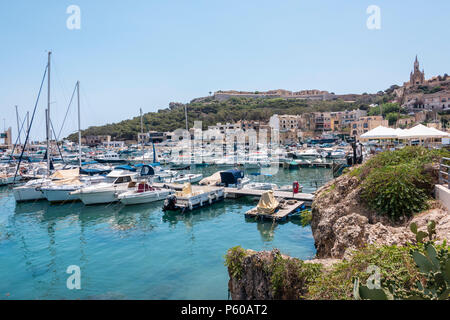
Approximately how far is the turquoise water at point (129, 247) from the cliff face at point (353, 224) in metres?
2.89

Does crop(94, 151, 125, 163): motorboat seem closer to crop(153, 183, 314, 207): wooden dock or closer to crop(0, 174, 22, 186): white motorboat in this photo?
crop(0, 174, 22, 186): white motorboat

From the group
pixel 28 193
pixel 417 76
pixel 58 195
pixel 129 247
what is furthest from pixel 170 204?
pixel 417 76

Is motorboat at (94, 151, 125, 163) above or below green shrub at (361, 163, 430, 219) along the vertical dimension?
below

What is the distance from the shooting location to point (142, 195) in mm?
27172

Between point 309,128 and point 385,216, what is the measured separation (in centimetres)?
11482

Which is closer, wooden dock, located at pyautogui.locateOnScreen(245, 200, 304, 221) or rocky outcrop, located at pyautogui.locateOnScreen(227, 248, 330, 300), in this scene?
rocky outcrop, located at pyautogui.locateOnScreen(227, 248, 330, 300)

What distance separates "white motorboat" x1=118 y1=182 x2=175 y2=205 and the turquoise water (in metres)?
0.62

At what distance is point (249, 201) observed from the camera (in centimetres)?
2794

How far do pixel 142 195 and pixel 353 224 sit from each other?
67.4 ft

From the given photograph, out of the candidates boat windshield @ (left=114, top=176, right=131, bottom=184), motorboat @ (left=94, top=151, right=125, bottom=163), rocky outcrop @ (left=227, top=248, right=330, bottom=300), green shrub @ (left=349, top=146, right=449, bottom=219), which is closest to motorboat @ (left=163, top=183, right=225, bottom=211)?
boat windshield @ (left=114, top=176, right=131, bottom=184)

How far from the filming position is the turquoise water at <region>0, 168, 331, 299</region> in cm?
1259

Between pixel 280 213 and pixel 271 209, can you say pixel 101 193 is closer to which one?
pixel 271 209
